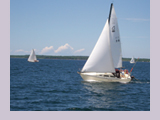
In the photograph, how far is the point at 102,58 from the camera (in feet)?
118

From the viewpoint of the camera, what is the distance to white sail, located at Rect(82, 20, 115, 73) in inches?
1415

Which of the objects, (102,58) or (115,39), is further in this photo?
(115,39)

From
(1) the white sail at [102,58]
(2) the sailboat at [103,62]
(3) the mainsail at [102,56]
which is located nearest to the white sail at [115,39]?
(2) the sailboat at [103,62]

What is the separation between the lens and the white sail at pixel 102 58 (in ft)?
118

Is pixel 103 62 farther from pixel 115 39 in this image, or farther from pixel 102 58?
pixel 115 39

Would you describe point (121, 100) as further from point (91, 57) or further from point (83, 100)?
point (91, 57)

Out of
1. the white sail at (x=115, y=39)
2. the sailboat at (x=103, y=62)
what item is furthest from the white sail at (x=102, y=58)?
the white sail at (x=115, y=39)

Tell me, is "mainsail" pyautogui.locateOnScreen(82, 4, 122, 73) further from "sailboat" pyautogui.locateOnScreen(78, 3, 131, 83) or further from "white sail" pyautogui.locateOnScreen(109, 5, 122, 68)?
"white sail" pyautogui.locateOnScreen(109, 5, 122, 68)

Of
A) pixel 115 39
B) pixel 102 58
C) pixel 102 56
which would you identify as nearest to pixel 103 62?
pixel 102 58

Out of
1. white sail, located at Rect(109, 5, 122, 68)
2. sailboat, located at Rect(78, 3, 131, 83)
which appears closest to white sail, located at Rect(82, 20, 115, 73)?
sailboat, located at Rect(78, 3, 131, 83)

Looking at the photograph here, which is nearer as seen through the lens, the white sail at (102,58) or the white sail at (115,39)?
the white sail at (102,58)

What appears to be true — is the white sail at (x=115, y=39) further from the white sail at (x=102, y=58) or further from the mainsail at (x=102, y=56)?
the white sail at (x=102, y=58)

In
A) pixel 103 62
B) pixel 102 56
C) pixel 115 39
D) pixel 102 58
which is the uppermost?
pixel 115 39

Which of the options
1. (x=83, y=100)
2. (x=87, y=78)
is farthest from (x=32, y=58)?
(x=83, y=100)
